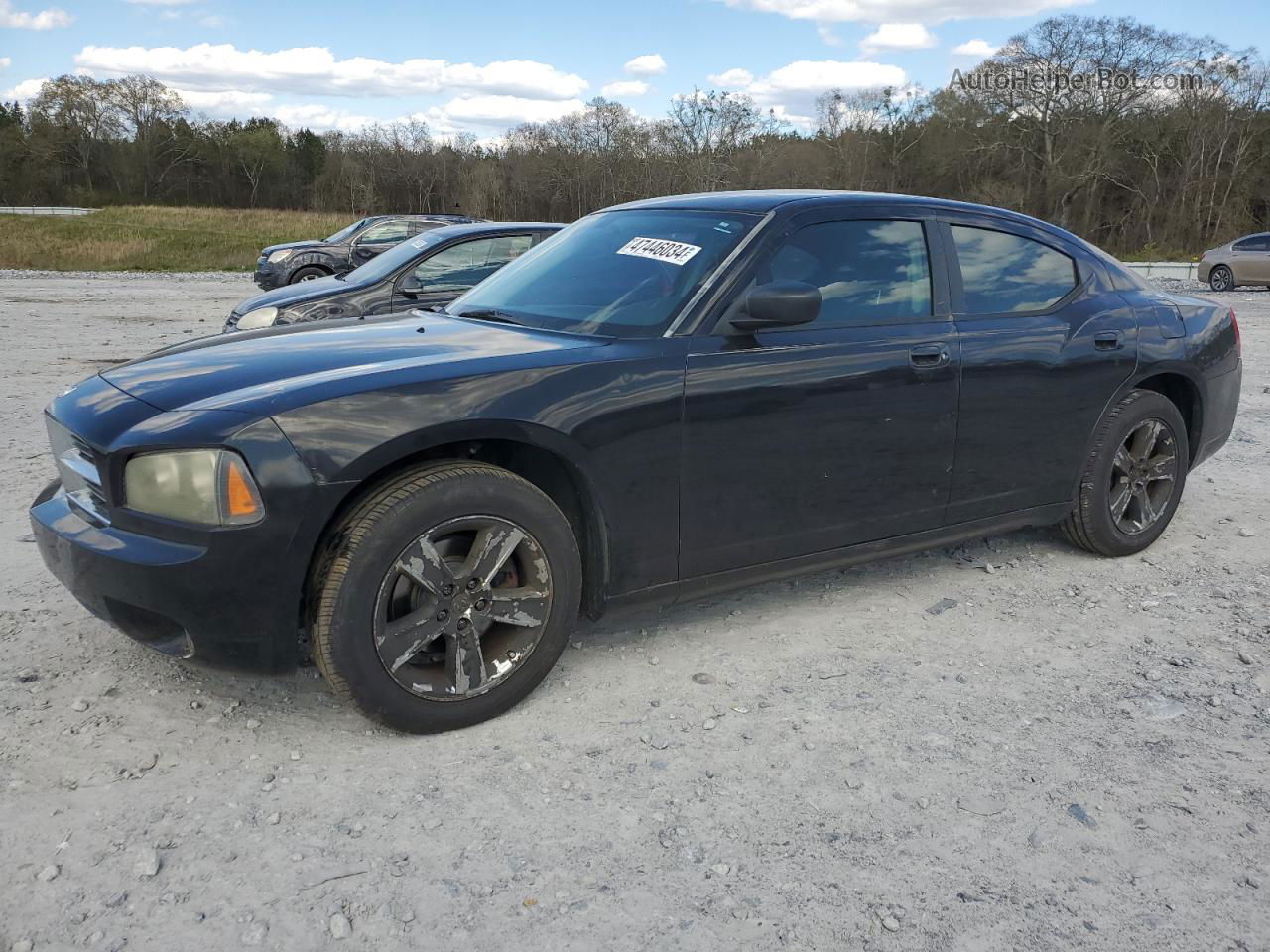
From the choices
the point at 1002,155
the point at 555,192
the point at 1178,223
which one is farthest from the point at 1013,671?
the point at 555,192

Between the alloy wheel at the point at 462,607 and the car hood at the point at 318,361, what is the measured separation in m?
0.50

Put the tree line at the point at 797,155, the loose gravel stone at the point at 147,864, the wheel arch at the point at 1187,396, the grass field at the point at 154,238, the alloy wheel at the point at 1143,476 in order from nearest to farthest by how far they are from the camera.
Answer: the loose gravel stone at the point at 147,864 < the alloy wheel at the point at 1143,476 < the wheel arch at the point at 1187,396 < the grass field at the point at 154,238 < the tree line at the point at 797,155

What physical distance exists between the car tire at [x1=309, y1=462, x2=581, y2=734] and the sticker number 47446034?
107cm

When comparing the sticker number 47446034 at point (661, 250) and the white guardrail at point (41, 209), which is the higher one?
the sticker number 47446034 at point (661, 250)

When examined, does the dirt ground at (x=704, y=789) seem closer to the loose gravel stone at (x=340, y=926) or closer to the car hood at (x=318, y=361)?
the loose gravel stone at (x=340, y=926)

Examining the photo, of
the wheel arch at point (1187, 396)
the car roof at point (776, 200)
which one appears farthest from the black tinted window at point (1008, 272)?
the wheel arch at point (1187, 396)

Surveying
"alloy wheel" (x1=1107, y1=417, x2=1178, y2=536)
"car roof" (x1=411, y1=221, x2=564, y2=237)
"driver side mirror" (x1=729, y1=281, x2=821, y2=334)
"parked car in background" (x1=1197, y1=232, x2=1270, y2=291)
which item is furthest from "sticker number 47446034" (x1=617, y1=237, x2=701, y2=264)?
"parked car in background" (x1=1197, y1=232, x2=1270, y2=291)

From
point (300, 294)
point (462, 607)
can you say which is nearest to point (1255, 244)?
point (300, 294)

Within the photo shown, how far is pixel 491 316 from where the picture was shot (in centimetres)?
394

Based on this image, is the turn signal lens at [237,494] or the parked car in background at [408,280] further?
the parked car in background at [408,280]

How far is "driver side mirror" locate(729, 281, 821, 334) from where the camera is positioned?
11.1 feet

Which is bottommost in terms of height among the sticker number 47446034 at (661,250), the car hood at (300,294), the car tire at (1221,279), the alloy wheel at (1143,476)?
the car tire at (1221,279)

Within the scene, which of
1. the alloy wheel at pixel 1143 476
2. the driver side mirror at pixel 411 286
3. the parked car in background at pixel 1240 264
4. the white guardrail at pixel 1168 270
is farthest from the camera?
the white guardrail at pixel 1168 270

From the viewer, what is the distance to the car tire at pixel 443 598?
9.50ft
